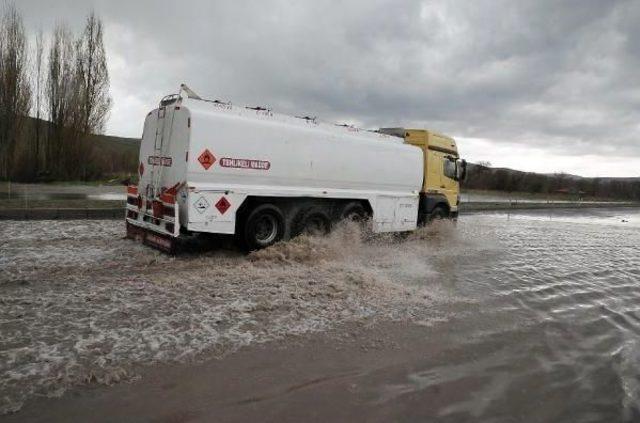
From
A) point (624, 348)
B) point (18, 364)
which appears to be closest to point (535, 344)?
point (624, 348)

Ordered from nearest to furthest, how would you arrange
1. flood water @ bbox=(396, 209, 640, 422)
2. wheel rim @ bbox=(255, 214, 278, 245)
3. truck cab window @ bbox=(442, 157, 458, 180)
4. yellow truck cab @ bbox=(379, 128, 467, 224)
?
flood water @ bbox=(396, 209, 640, 422)
wheel rim @ bbox=(255, 214, 278, 245)
yellow truck cab @ bbox=(379, 128, 467, 224)
truck cab window @ bbox=(442, 157, 458, 180)

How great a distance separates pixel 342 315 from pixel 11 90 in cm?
3252

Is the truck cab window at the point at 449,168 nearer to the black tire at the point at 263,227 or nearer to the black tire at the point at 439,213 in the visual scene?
the black tire at the point at 439,213

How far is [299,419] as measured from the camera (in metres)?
3.55

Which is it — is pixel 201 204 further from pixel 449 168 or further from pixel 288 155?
pixel 449 168

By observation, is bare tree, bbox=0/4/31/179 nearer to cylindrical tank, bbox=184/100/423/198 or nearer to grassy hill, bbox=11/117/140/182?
grassy hill, bbox=11/117/140/182

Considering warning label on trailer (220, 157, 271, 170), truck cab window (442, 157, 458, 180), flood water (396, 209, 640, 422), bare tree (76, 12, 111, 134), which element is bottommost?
flood water (396, 209, 640, 422)

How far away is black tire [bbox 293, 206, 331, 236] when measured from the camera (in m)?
10.5

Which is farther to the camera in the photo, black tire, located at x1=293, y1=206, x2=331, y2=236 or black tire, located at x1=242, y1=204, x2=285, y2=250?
black tire, located at x1=293, y1=206, x2=331, y2=236

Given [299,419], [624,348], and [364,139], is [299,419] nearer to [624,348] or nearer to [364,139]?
[624,348]

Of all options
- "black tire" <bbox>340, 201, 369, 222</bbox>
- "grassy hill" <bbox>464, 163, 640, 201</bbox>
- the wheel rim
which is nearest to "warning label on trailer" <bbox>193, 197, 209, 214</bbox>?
the wheel rim

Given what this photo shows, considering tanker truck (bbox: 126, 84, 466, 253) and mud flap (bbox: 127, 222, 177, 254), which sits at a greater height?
tanker truck (bbox: 126, 84, 466, 253)

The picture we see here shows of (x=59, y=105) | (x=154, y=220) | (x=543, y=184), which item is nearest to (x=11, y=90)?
(x=59, y=105)

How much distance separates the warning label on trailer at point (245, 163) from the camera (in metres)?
8.82
